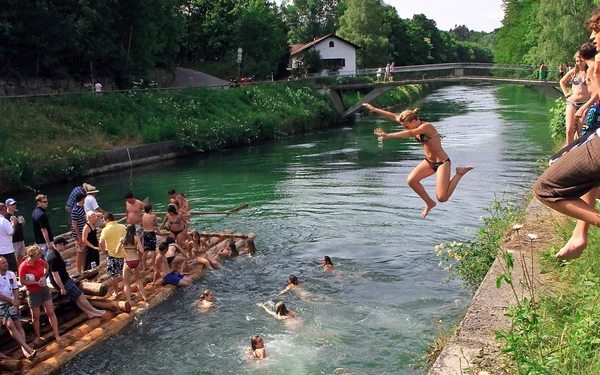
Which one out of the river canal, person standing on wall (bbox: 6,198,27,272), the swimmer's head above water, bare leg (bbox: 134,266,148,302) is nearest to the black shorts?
bare leg (bbox: 134,266,148,302)

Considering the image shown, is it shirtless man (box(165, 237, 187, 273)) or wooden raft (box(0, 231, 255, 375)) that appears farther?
shirtless man (box(165, 237, 187, 273))

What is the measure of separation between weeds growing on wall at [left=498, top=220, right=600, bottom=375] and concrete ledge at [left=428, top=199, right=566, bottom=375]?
34cm

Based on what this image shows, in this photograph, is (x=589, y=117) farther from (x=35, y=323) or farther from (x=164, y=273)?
(x=164, y=273)

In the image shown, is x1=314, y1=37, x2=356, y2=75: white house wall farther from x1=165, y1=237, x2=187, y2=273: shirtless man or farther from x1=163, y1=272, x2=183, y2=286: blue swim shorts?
x1=163, y1=272, x2=183, y2=286: blue swim shorts

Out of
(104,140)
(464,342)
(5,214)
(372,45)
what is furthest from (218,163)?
(372,45)

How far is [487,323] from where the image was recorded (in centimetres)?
767

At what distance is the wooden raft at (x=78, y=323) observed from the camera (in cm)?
1068

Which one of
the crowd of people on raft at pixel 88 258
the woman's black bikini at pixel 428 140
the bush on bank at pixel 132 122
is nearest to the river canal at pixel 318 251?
the crowd of people on raft at pixel 88 258

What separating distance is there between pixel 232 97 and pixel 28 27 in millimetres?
15575

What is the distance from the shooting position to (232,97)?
4706 cm

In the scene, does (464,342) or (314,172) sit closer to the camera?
(464,342)

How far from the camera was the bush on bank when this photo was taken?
97.6 feet

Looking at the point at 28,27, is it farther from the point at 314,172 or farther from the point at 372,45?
the point at 372,45

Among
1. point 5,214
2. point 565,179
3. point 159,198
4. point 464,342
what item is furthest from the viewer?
point 159,198
